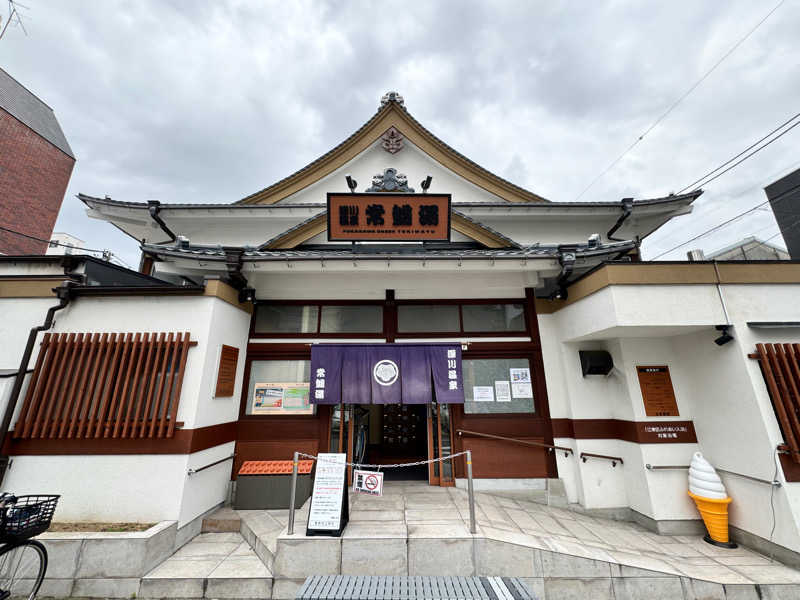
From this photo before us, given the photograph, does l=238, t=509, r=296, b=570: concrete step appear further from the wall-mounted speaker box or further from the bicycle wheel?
the wall-mounted speaker box

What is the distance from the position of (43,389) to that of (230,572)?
172 inches

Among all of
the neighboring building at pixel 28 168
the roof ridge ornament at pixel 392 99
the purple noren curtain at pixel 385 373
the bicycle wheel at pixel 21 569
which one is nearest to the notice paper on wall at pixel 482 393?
the purple noren curtain at pixel 385 373

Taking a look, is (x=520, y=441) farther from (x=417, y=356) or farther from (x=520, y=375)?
(x=417, y=356)

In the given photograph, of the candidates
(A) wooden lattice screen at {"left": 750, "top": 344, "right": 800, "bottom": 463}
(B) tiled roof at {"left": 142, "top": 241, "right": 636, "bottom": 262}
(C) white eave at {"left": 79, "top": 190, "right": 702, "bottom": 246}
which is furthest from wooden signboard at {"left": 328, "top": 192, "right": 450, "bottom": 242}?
(A) wooden lattice screen at {"left": 750, "top": 344, "right": 800, "bottom": 463}

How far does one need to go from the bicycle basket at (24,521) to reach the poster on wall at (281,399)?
3063 mm

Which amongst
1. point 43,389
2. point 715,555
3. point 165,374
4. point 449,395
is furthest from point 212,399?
point 715,555

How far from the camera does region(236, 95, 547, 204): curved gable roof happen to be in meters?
8.50

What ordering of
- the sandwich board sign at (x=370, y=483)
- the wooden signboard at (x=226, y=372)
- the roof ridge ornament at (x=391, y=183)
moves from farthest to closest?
the roof ridge ornament at (x=391, y=183) → the wooden signboard at (x=226, y=372) → the sandwich board sign at (x=370, y=483)

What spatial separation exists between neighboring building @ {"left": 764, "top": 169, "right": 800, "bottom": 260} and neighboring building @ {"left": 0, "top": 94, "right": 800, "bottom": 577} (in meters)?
2.41

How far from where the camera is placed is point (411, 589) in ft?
10.3

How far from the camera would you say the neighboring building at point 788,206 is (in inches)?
304

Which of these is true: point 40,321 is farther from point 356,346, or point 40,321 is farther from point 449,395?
point 449,395

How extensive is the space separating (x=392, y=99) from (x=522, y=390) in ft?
28.4

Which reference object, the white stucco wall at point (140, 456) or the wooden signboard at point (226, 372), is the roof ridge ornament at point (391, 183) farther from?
the wooden signboard at point (226, 372)
